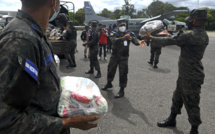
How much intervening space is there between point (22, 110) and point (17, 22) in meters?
0.50

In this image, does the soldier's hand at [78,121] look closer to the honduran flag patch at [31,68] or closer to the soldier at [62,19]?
the honduran flag patch at [31,68]

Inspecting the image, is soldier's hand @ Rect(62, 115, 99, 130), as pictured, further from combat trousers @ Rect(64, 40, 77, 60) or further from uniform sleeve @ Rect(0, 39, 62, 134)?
combat trousers @ Rect(64, 40, 77, 60)

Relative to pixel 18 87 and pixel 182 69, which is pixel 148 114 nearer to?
pixel 182 69

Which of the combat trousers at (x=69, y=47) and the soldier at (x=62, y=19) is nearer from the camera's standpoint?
the combat trousers at (x=69, y=47)

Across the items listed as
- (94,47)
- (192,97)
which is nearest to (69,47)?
(94,47)

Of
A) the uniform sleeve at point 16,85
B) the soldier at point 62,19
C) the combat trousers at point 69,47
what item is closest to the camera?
the uniform sleeve at point 16,85

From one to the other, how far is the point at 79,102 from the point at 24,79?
0.46 meters

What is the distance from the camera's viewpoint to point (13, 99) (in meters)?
0.81

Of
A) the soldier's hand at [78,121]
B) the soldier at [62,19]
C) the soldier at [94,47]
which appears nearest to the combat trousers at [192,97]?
the soldier's hand at [78,121]

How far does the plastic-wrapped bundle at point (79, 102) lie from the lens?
1151 millimetres

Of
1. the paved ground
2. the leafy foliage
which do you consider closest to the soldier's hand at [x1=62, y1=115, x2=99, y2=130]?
the paved ground

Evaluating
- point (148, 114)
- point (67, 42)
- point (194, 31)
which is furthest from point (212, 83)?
point (67, 42)

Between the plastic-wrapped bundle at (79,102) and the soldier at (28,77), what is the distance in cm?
5

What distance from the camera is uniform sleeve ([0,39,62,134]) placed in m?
0.78
